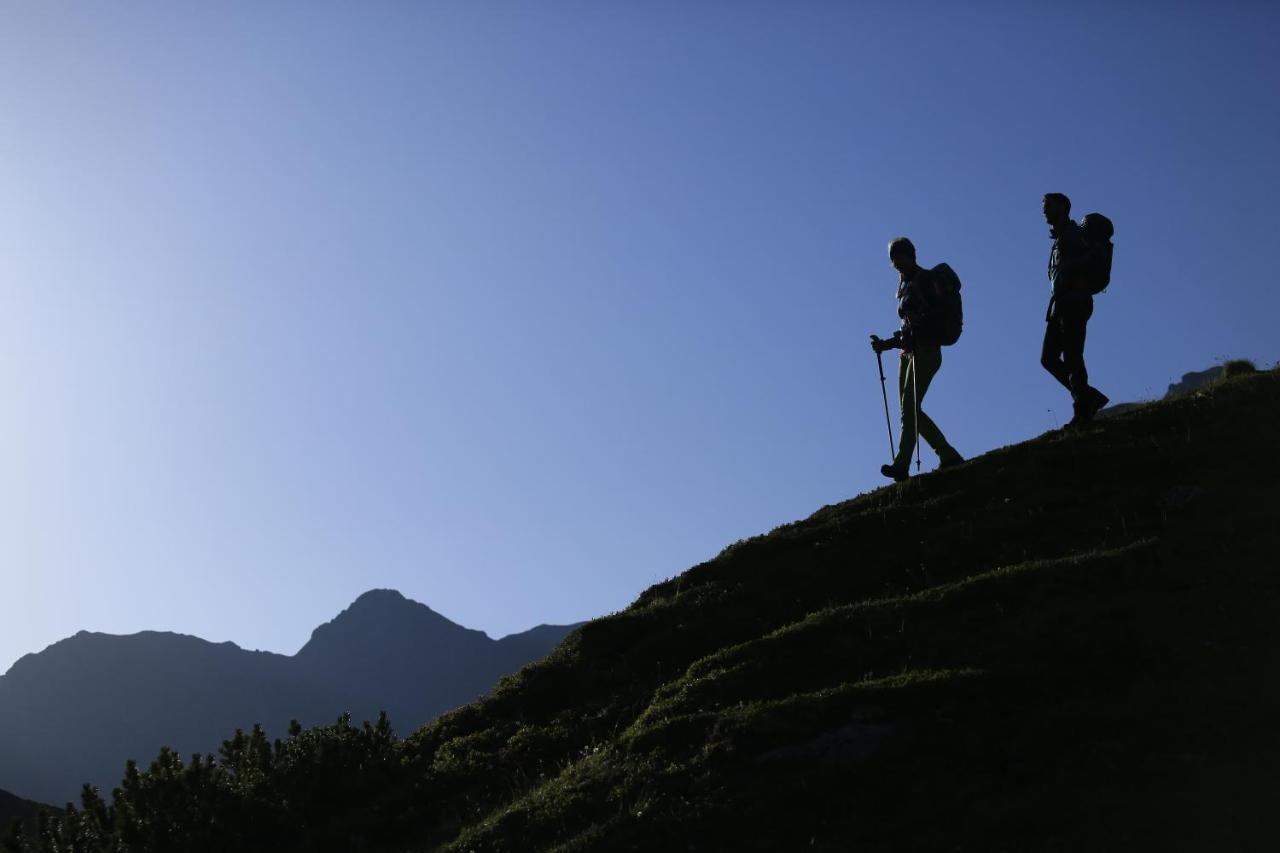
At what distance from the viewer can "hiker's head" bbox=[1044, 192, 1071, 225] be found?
794 inches

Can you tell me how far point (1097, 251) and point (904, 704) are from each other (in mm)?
10549

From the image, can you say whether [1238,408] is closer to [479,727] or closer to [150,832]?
[479,727]

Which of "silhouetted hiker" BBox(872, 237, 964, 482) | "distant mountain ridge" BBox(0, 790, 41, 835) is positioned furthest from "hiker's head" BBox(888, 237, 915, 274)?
"distant mountain ridge" BBox(0, 790, 41, 835)

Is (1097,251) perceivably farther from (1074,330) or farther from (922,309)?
(922,309)

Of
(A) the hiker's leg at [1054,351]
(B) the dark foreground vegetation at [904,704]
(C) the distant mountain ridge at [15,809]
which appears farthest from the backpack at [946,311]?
(C) the distant mountain ridge at [15,809]

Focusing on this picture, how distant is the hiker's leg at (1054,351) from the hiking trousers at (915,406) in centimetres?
188

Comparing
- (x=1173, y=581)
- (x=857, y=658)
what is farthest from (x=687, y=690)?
(x=1173, y=581)

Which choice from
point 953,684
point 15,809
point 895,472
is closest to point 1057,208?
point 895,472

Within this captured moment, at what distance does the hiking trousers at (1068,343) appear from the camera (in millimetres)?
19984

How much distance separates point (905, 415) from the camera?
21.7 m

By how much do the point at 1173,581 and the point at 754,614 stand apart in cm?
665

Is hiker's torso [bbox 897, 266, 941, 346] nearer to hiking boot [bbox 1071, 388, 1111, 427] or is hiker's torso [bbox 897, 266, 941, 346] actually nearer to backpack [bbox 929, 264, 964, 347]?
backpack [bbox 929, 264, 964, 347]

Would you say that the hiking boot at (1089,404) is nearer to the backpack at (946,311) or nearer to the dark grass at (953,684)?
Answer: the dark grass at (953,684)

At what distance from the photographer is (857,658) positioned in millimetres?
14648
